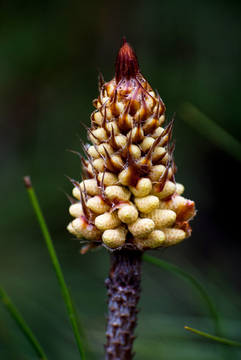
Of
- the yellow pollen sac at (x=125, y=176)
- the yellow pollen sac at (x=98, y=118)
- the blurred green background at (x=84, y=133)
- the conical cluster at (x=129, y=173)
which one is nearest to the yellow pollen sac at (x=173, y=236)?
the conical cluster at (x=129, y=173)

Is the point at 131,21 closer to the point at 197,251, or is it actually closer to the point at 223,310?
the point at 197,251

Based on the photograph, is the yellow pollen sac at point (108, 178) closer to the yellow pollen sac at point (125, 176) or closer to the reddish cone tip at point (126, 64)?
the yellow pollen sac at point (125, 176)

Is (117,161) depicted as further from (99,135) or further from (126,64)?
(126,64)

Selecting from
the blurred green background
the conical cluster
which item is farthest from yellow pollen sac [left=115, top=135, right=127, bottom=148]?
the blurred green background

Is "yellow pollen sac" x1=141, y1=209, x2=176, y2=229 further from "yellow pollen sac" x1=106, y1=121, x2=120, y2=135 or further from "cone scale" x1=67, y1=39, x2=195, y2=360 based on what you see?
"yellow pollen sac" x1=106, y1=121, x2=120, y2=135

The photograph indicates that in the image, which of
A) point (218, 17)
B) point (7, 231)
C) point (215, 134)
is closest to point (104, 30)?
point (218, 17)

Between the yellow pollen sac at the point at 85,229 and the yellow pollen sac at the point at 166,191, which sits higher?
the yellow pollen sac at the point at 166,191

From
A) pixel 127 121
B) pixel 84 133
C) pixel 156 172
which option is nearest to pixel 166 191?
pixel 156 172
